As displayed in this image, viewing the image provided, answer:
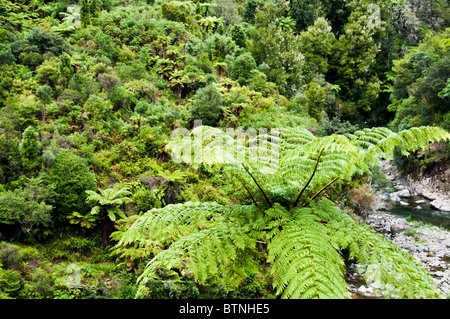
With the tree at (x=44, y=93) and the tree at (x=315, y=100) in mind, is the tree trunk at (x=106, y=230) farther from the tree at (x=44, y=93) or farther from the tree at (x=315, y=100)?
the tree at (x=315, y=100)

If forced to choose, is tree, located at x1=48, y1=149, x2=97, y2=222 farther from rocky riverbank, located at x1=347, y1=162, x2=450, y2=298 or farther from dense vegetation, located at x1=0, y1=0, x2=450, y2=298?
rocky riverbank, located at x1=347, y1=162, x2=450, y2=298

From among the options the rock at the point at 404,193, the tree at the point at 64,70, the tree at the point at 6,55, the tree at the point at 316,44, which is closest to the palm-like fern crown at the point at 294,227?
the tree at the point at 64,70

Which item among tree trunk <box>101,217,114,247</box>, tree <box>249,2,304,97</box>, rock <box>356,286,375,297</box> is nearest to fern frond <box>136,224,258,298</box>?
tree trunk <box>101,217,114,247</box>

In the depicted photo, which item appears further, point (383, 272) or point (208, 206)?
point (208, 206)

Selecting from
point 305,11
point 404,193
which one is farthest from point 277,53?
point 404,193

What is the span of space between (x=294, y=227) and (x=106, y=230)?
5.17 metres

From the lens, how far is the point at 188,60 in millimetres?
13461

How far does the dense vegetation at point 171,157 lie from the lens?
8.13ft

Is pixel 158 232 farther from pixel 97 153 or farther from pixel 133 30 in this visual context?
pixel 133 30

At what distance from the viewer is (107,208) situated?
644 centimetres

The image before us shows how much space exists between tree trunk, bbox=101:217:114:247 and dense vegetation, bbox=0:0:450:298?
4 centimetres

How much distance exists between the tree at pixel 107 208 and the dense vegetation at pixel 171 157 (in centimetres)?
4
